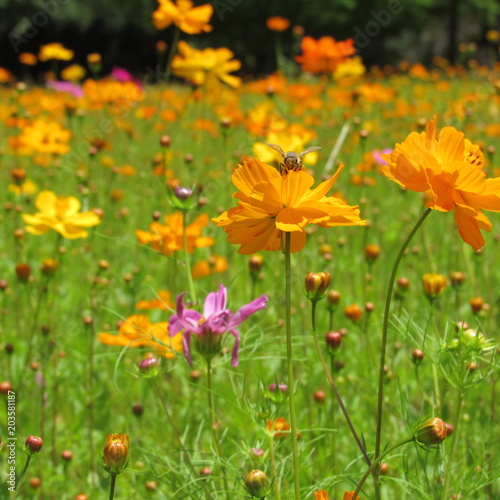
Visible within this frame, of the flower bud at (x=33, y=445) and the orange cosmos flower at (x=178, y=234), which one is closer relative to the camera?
the flower bud at (x=33, y=445)

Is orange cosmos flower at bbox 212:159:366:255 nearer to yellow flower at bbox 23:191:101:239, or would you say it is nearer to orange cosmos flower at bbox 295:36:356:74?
yellow flower at bbox 23:191:101:239

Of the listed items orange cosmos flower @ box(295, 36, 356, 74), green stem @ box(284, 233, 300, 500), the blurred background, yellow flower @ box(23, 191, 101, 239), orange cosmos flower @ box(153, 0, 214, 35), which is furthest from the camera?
the blurred background

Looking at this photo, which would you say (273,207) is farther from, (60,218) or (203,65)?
(203,65)

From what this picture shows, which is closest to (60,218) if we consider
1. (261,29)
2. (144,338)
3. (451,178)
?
(144,338)

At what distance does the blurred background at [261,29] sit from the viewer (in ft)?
33.3

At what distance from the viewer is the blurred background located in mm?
10164

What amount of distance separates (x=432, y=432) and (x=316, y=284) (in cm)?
16

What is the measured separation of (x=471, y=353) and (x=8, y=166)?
7.57 ft

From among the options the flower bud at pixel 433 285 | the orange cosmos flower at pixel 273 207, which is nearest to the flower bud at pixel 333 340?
the flower bud at pixel 433 285

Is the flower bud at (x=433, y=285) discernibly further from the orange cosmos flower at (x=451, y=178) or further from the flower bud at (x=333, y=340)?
the orange cosmos flower at (x=451, y=178)

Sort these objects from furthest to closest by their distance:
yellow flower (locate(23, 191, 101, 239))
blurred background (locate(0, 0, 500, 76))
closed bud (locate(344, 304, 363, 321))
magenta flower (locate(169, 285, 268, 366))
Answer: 1. blurred background (locate(0, 0, 500, 76))
2. yellow flower (locate(23, 191, 101, 239))
3. closed bud (locate(344, 304, 363, 321))
4. magenta flower (locate(169, 285, 268, 366))

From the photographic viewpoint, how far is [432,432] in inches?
19.0

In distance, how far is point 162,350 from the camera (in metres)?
0.69

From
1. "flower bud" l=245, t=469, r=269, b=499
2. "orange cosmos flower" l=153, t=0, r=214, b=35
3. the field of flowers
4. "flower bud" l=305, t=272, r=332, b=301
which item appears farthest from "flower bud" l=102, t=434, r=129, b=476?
"orange cosmos flower" l=153, t=0, r=214, b=35
